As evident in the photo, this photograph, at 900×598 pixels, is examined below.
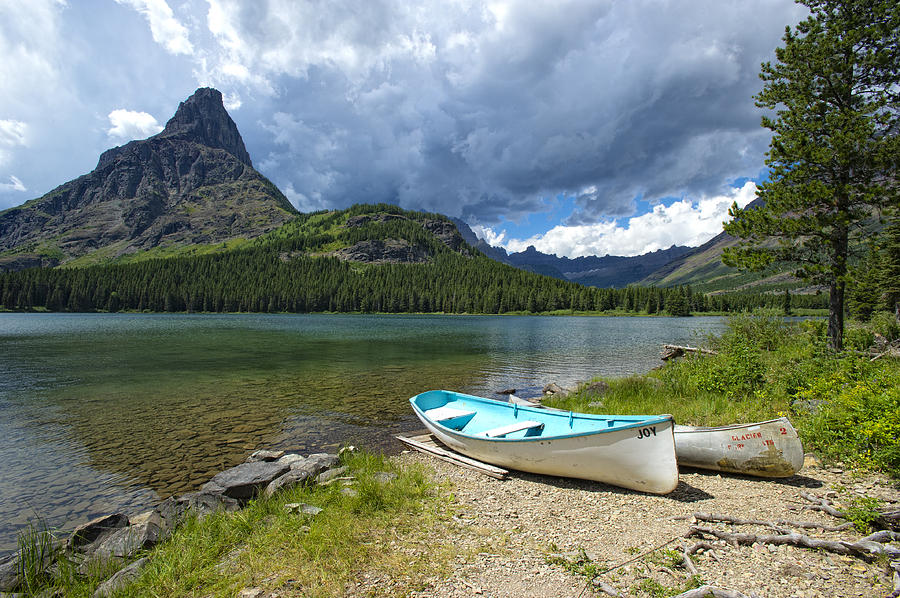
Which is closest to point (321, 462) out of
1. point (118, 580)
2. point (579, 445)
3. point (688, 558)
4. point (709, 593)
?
point (118, 580)

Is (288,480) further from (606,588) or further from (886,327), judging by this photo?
(886,327)

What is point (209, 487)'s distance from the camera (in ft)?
33.3

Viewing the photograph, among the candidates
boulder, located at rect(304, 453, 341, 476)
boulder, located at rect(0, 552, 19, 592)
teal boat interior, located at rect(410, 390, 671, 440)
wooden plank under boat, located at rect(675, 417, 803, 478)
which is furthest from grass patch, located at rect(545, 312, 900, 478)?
boulder, located at rect(0, 552, 19, 592)

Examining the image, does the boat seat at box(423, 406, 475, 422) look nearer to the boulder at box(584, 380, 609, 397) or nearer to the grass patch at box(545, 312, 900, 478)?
the grass patch at box(545, 312, 900, 478)

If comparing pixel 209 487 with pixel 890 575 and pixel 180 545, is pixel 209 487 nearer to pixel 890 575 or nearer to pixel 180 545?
pixel 180 545

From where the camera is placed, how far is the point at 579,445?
9.48 m

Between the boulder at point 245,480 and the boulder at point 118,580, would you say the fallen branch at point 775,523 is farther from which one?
the boulder at point 245,480

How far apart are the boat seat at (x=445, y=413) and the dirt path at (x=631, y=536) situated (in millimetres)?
3188

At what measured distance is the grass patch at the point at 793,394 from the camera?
895 centimetres

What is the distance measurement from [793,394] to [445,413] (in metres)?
11.7

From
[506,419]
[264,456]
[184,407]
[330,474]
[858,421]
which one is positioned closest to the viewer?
[858,421]

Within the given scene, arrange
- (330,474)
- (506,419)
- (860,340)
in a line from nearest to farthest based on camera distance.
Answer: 1. (330,474)
2. (506,419)
3. (860,340)

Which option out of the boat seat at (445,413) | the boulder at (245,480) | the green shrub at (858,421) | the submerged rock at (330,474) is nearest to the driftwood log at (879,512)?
A: the green shrub at (858,421)

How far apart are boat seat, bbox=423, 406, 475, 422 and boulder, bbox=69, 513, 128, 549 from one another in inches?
335
